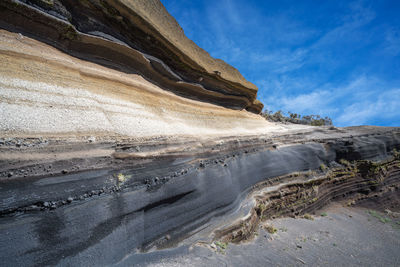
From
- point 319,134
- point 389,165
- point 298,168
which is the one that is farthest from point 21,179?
point 389,165

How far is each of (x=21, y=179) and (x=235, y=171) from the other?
3.02m

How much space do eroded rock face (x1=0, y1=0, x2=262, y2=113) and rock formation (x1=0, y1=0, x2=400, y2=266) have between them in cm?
2

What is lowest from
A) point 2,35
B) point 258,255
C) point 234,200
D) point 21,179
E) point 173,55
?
point 258,255

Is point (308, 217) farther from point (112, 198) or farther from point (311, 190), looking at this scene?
point (112, 198)

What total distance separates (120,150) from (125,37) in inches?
106

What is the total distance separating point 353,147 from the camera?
5977mm

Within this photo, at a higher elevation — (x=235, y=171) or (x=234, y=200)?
(x=235, y=171)

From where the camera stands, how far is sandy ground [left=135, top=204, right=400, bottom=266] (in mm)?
2287

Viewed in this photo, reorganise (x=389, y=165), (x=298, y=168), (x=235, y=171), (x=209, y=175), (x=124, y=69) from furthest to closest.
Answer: (x=389, y=165) < (x=298, y=168) < (x=124, y=69) < (x=235, y=171) < (x=209, y=175)

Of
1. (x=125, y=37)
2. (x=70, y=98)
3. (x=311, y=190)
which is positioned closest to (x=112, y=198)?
(x=70, y=98)

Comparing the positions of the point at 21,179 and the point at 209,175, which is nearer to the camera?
the point at 21,179

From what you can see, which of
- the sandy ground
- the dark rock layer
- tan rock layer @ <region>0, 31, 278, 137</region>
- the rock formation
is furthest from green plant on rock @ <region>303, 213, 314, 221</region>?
tan rock layer @ <region>0, 31, 278, 137</region>

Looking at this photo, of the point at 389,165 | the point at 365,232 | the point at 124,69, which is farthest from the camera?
the point at 389,165

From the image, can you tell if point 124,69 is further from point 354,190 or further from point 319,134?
point 354,190
